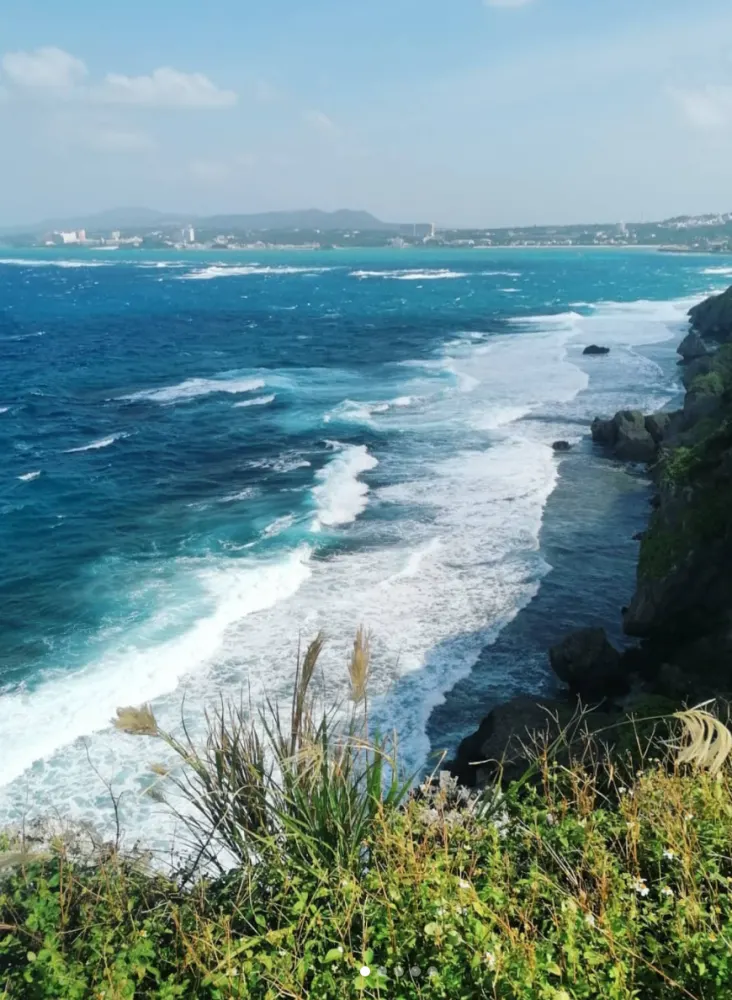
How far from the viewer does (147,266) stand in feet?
569

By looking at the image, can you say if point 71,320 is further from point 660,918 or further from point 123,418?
point 660,918

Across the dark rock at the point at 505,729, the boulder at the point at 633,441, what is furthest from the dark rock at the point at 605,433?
the dark rock at the point at 505,729

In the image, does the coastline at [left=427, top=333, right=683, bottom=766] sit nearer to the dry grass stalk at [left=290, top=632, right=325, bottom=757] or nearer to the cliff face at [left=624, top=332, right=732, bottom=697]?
the cliff face at [left=624, top=332, right=732, bottom=697]

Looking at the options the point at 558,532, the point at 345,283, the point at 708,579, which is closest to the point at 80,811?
the point at 708,579

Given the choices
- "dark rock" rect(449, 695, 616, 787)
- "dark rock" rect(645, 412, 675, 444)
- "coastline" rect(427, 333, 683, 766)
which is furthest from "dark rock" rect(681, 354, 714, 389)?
"dark rock" rect(449, 695, 616, 787)

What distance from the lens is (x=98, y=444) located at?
112 feet

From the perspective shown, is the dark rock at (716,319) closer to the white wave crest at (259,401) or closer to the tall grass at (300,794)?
the white wave crest at (259,401)

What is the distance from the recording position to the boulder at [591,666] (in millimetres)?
15922

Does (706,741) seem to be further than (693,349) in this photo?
No

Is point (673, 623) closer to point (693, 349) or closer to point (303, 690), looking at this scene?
point (303, 690)

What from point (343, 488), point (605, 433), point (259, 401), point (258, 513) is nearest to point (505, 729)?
point (258, 513)

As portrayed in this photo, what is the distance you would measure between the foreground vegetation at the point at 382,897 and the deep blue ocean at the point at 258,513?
140cm

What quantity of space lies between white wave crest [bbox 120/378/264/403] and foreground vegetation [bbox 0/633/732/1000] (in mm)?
38947

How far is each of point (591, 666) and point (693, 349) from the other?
135ft
